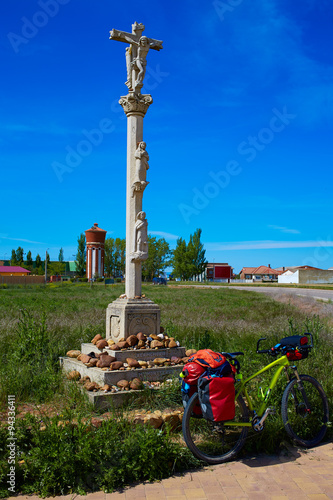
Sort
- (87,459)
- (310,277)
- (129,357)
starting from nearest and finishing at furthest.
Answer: (87,459) → (129,357) → (310,277)

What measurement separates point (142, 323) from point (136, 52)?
4.76 metres

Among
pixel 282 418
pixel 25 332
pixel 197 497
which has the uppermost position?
pixel 25 332

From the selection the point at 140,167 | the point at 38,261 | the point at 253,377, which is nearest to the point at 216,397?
the point at 253,377

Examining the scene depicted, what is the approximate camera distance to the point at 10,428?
396 cm

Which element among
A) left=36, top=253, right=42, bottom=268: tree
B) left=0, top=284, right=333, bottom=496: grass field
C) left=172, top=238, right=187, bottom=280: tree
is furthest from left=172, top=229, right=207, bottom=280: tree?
left=0, top=284, right=333, bottom=496: grass field

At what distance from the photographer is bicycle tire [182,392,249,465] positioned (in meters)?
4.07

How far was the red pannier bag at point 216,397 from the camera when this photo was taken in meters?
3.88

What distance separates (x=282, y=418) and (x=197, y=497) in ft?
4.83

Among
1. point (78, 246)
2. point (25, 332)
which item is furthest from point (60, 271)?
point (25, 332)

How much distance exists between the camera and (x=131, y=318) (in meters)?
6.84

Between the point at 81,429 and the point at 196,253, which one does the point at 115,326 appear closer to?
the point at 81,429

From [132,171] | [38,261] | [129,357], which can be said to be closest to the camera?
[129,357]

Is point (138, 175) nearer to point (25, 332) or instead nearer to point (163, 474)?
point (25, 332)

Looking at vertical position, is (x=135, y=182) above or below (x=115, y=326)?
above
